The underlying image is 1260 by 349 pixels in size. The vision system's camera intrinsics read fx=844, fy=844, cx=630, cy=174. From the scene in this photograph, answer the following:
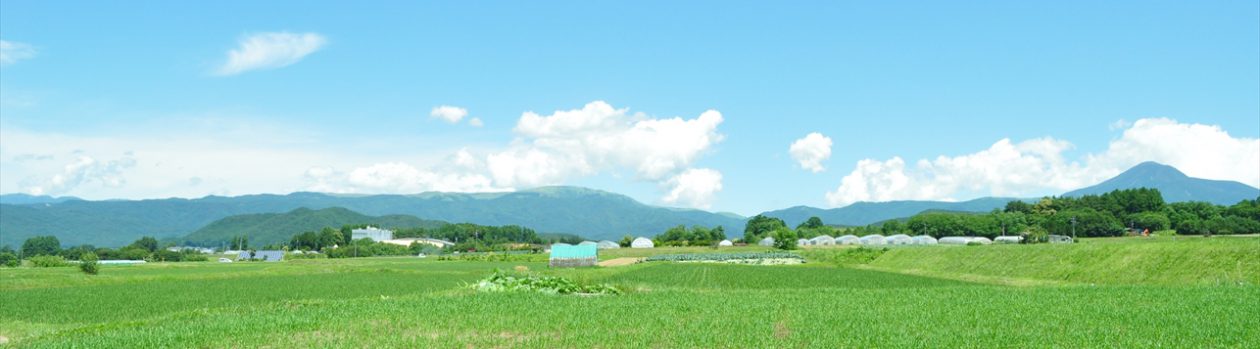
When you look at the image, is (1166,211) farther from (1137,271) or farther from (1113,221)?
(1137,271)

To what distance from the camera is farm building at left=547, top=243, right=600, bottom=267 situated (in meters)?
89.4

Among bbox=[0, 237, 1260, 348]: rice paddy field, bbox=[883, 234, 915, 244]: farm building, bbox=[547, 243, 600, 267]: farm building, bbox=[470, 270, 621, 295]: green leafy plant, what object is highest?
bbox=[883, 234, 915, 244]: farm building

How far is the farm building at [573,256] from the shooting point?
293 ft

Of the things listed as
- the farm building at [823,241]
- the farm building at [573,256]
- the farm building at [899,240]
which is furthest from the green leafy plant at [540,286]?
the farm building at [823,241]

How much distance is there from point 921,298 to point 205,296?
35053 millimetres

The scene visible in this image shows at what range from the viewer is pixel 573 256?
9069 centimetres

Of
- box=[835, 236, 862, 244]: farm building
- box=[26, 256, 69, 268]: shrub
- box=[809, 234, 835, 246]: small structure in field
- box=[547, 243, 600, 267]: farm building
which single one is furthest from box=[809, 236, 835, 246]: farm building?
box=[26, 256, 69, 268]: shrub

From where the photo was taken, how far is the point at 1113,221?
508 ft

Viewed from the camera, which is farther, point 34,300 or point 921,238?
point 921,238

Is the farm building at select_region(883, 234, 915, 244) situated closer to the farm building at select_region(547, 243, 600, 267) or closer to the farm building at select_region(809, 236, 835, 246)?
the farm building at select_region(809, 236, 835, 246)

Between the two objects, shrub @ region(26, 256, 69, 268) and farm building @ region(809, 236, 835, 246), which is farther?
farm building @ region(809, 236, 835, 246)

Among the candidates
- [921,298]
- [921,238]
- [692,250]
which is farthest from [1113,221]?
[921,298]

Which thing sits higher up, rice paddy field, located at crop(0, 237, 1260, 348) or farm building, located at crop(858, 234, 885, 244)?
farm building, located at crop(858, 234, 885, 244)

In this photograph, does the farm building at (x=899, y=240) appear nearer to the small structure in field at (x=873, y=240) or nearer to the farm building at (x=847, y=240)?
the small structure in field at (x=873, y=240)
